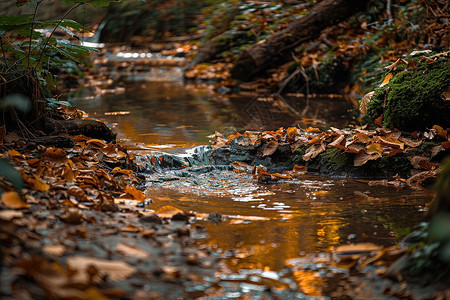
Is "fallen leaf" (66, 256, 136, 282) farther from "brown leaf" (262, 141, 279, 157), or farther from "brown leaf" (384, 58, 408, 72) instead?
"brown leaf" (384, 58, 408, 72)

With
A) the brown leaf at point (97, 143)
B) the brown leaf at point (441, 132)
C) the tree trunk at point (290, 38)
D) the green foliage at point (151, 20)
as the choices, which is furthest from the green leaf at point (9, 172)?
the green foliage at point (151, 20)

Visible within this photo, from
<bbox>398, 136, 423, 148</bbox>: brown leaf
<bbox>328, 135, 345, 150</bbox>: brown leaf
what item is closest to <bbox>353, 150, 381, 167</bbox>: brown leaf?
<bbox>328, 135, 345, 150</bbox>: brown leaf

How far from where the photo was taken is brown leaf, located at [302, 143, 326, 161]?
16.3ft

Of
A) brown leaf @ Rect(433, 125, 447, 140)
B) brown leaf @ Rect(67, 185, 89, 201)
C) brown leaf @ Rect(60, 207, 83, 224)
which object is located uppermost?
brown leaf @ Rect(60, 207, 83, 224)

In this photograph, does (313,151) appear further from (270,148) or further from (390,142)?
(390,142)

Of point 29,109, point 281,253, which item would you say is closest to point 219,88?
point 29,109

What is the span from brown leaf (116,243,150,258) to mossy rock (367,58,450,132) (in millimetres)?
3373

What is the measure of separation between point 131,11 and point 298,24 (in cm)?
820

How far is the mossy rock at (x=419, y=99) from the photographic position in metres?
4.82

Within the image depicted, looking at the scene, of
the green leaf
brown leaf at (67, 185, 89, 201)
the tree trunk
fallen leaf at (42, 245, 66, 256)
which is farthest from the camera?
the tree trunk

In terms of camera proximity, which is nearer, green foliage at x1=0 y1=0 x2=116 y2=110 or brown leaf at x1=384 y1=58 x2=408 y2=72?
green foliage at x1=0 y1=0 x2=116 y2=110

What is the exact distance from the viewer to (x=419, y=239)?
2668 mm

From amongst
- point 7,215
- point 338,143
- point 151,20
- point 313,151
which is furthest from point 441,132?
point 151,20

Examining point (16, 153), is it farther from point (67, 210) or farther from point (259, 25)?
point (259, 25)
